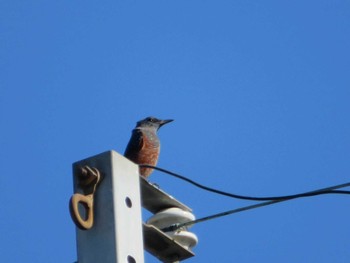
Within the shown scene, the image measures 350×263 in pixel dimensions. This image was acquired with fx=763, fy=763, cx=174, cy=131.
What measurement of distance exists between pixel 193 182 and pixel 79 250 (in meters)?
1.50

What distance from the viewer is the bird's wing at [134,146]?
11695 millimetres

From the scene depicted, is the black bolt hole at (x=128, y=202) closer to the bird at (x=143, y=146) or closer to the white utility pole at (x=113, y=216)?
the white utility pole at (x=113, y=216)

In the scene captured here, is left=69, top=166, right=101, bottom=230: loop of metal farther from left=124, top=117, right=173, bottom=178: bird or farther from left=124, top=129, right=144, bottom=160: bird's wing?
left=124, top=129, right=144, bottom=160: bird's wing

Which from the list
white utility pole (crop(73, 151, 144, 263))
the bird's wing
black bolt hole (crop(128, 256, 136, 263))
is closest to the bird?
the bird's wing

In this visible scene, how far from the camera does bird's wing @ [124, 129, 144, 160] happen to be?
11.7m

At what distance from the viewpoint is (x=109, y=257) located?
10.4 ft

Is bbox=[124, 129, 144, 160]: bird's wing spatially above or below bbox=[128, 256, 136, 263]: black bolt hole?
above

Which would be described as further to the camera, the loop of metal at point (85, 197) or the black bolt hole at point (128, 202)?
the black bolt hole at point (128, 202)

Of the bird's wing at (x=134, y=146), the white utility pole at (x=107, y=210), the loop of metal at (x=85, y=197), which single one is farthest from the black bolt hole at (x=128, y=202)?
the bird's wing at (x=134, y=146)

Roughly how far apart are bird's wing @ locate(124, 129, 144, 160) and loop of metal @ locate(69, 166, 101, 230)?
813 cm

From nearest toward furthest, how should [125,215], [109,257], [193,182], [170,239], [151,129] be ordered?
[109,257] → [125,215] → [170,239] → [193,182] → [151,129]

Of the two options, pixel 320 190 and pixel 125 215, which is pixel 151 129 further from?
pixel 125 215

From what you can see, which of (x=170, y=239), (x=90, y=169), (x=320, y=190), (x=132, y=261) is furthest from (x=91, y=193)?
(x=320, y=190)

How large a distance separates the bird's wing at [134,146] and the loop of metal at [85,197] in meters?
8.13
